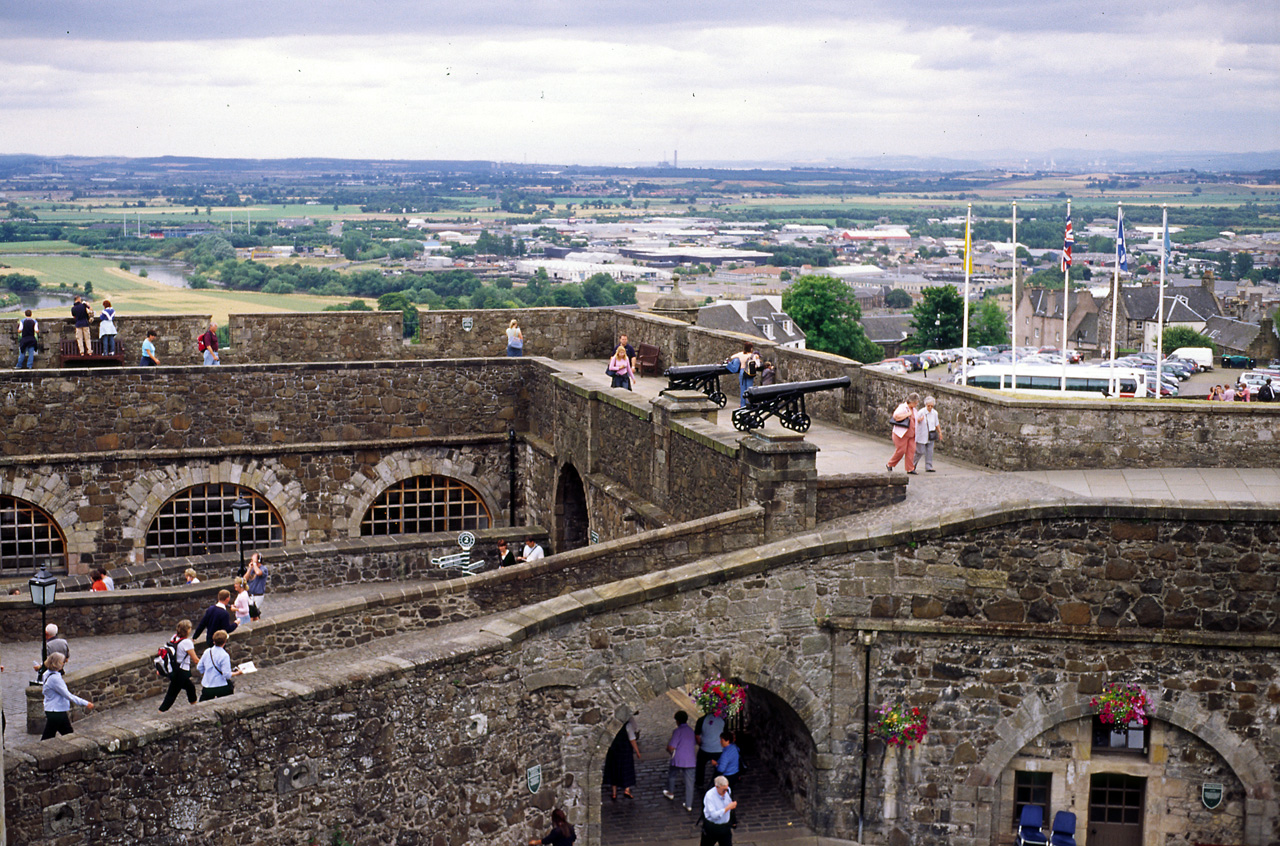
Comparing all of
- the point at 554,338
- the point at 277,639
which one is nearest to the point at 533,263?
→ the point at 554,338

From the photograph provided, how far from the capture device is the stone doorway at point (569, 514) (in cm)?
2342

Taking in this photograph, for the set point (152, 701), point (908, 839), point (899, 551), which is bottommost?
point (908, 839)

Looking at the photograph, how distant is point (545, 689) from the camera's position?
1385 centimetres

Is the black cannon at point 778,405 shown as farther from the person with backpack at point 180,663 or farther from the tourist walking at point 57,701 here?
the tourist walking at point 57,701

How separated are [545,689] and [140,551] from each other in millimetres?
12398

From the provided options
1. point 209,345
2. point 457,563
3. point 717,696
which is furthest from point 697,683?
point 209,345

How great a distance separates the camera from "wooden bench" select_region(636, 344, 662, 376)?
1032 inches

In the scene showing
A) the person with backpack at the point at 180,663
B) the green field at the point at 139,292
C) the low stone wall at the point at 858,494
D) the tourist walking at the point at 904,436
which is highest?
the tourist walking at the point at 904,436

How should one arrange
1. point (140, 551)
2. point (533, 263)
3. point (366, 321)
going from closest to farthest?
point (140, 551) < point (366, 321) < point (533, 263)

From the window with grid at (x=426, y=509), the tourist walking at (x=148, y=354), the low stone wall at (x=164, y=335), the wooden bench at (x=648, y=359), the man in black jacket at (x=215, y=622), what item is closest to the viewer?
the man in black jacket at (x=215, y=622)

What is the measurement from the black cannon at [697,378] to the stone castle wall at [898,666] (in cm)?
496

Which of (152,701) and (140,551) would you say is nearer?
(152,701)

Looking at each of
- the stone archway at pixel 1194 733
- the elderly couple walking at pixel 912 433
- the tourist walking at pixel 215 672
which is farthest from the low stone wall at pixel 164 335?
the stone archway at pixel 1194 733

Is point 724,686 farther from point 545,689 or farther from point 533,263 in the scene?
point 533,263
